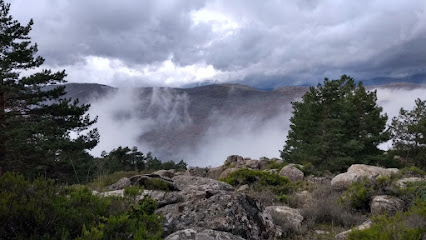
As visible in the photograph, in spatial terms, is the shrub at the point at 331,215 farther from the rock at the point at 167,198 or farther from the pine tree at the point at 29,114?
the pine tree at the point at 29,114

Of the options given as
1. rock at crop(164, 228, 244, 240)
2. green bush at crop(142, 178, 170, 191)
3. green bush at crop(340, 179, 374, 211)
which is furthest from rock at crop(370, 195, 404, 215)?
green bush at crop(142, 178, 170, 191)

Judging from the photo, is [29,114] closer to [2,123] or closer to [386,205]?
[2,123]

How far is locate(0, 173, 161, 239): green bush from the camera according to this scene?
3188 millimetres

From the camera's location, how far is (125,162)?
4697 centimetres

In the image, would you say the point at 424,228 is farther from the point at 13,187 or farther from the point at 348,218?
the point at 13,187

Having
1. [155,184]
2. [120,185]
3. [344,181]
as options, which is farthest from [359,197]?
[120,185]

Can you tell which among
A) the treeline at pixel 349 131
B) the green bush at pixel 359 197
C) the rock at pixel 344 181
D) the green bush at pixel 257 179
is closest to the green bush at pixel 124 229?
the green bush at pixel 359 197

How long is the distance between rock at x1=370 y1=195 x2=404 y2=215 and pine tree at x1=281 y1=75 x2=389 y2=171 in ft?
64.0

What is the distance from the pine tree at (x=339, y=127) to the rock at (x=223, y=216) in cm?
2237

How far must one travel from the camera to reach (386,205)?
23.7ft

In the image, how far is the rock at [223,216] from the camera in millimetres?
4910

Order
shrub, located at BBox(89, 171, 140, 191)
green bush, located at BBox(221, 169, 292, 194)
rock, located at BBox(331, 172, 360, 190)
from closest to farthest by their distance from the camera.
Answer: shrub, located at BBox(89, 171, 140, 191), rock, located at BBox(331, 172, 360, 190), green bush, located at BBox(221, 169, 292, 194)

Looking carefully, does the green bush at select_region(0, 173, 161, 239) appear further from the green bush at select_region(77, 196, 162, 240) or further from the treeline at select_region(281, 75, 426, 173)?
the treeline at select_region(281, 75, 426, 173)

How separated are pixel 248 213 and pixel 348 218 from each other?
291cm
